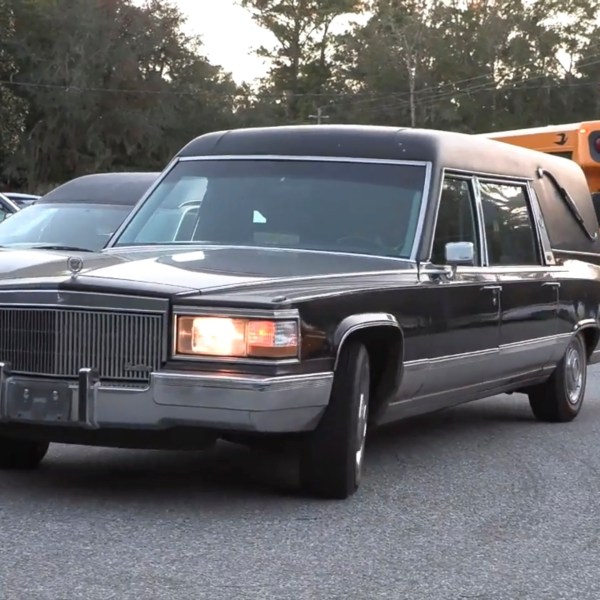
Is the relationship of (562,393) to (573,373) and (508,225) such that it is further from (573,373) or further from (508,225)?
(508,225)

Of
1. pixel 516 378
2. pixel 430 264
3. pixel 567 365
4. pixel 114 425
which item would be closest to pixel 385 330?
pixel 430 264

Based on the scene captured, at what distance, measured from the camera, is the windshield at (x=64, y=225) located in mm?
10836

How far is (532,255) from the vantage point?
9.09 m

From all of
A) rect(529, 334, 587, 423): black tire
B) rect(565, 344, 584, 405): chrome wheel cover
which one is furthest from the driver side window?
rect(565, 344, 584, 405): chrome wheel cover

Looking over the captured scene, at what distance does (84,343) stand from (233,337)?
63 cm

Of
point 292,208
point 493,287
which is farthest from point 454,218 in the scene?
point 292,208

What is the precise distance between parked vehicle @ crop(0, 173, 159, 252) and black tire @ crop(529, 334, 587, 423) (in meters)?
3.33

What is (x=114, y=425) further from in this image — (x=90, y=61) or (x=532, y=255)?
(x=90, y=61)

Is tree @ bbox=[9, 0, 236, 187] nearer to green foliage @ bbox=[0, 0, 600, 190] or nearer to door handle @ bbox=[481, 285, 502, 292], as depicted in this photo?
green foliage @ bbox=[0, 0, 600, 190]

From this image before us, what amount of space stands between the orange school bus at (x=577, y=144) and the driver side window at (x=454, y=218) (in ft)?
28.4

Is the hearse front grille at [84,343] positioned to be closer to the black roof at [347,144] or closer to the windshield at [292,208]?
the windshield at [292,208]

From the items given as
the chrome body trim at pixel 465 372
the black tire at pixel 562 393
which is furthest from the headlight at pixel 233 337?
the black tire at pixel 562 393

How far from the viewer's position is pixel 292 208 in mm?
7449

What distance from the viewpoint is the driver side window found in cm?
749
